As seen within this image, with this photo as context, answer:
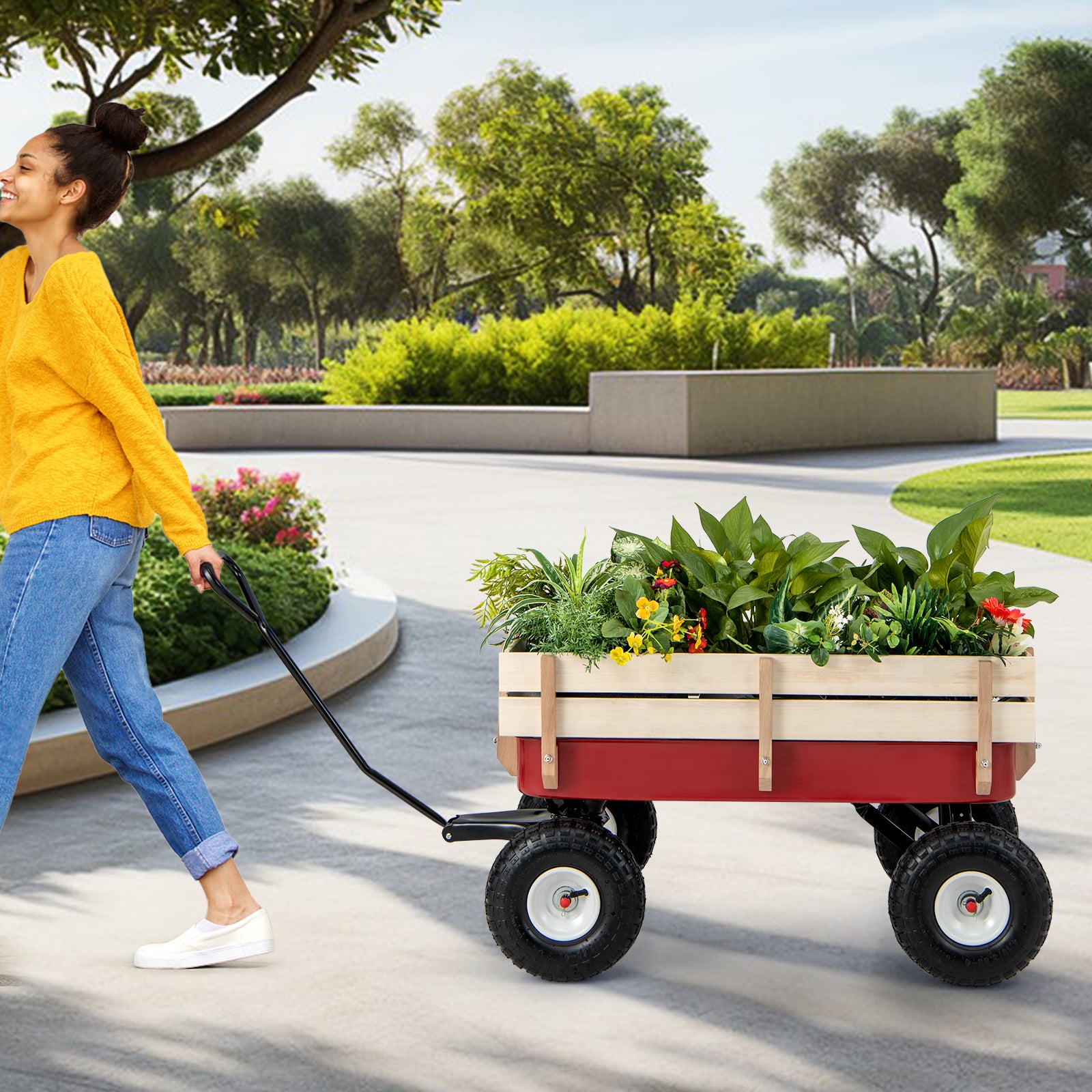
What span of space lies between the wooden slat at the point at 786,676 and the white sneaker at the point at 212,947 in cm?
88

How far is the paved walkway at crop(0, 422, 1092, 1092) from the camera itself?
3.65 meters

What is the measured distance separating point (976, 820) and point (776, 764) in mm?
683

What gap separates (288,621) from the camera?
8.34 m

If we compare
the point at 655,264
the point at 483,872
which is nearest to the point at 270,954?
the point at 483,872

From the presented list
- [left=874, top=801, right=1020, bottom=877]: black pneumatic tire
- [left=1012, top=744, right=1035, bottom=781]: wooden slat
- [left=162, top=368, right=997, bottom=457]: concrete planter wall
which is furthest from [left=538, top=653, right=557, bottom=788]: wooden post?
[left=162, top=368, right=997, bottom=457]: concrete planter wall

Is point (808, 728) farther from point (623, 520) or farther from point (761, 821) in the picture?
point (623, 520)

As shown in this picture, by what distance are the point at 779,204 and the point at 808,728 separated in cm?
7478

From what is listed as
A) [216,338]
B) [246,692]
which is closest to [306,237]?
[216,338]

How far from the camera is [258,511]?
10523 millimetres

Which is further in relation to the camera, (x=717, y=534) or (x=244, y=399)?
(x=244, y=399)

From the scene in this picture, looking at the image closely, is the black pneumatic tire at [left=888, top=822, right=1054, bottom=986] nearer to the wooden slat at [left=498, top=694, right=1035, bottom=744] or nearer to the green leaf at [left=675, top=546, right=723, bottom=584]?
the wooden slat at [left=498, top=694, right=1035, bottom=744]

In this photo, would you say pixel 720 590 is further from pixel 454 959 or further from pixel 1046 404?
pixel 1046 404

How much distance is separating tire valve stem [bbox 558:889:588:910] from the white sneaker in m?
0.73

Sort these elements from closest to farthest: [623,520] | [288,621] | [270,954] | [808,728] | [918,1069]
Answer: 1. [918,1069]
2. [808,728]
3. [270,954]
4. [288,621]
5. [623,520]
